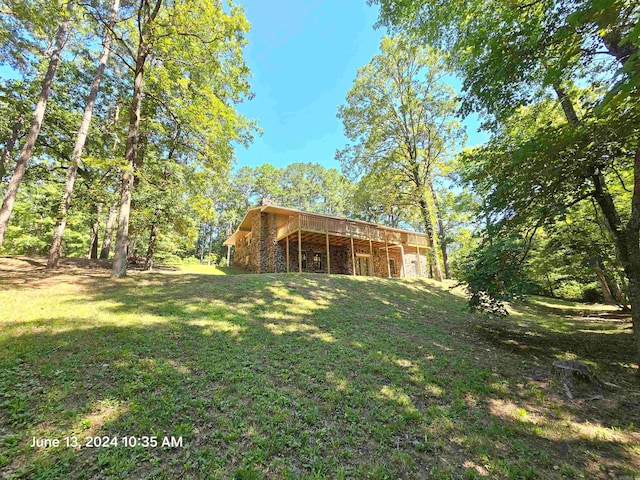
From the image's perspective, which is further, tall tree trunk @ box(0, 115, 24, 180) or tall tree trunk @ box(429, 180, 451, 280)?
tall tree trunk @ box(429, 180, 451, 280)

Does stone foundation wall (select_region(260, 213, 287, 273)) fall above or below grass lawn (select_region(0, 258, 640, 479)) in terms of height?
above

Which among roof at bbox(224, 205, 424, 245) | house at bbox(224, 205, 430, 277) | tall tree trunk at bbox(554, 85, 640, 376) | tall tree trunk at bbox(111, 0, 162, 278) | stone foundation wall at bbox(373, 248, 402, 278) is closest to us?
tall tree trunk at bbox(554, 85, 640, 376)

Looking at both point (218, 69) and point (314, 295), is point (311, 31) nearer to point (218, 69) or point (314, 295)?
point (218, 69)

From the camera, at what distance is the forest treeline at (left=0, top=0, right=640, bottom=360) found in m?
4.96


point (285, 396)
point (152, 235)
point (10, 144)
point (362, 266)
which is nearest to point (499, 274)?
point (285, 396)

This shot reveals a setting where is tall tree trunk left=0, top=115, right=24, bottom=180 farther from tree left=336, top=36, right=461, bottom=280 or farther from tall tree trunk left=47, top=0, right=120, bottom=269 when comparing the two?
tree left=336, top=36, right=461, bottom=280

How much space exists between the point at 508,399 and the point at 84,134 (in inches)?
618

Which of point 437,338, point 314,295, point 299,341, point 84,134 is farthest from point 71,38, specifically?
point 437,338

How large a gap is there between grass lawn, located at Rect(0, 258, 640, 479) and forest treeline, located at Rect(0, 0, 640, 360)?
2.14 m

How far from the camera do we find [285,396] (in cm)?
361

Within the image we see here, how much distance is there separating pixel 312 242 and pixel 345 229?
2.52 meters

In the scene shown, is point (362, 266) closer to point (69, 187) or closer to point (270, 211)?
point (270, 211)

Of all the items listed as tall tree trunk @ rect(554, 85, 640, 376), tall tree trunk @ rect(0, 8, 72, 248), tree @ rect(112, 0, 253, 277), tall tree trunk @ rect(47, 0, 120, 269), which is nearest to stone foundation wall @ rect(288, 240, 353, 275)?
tree @ rect(112, 0, 253, 277)

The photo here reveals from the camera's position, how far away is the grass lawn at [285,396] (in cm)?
261
